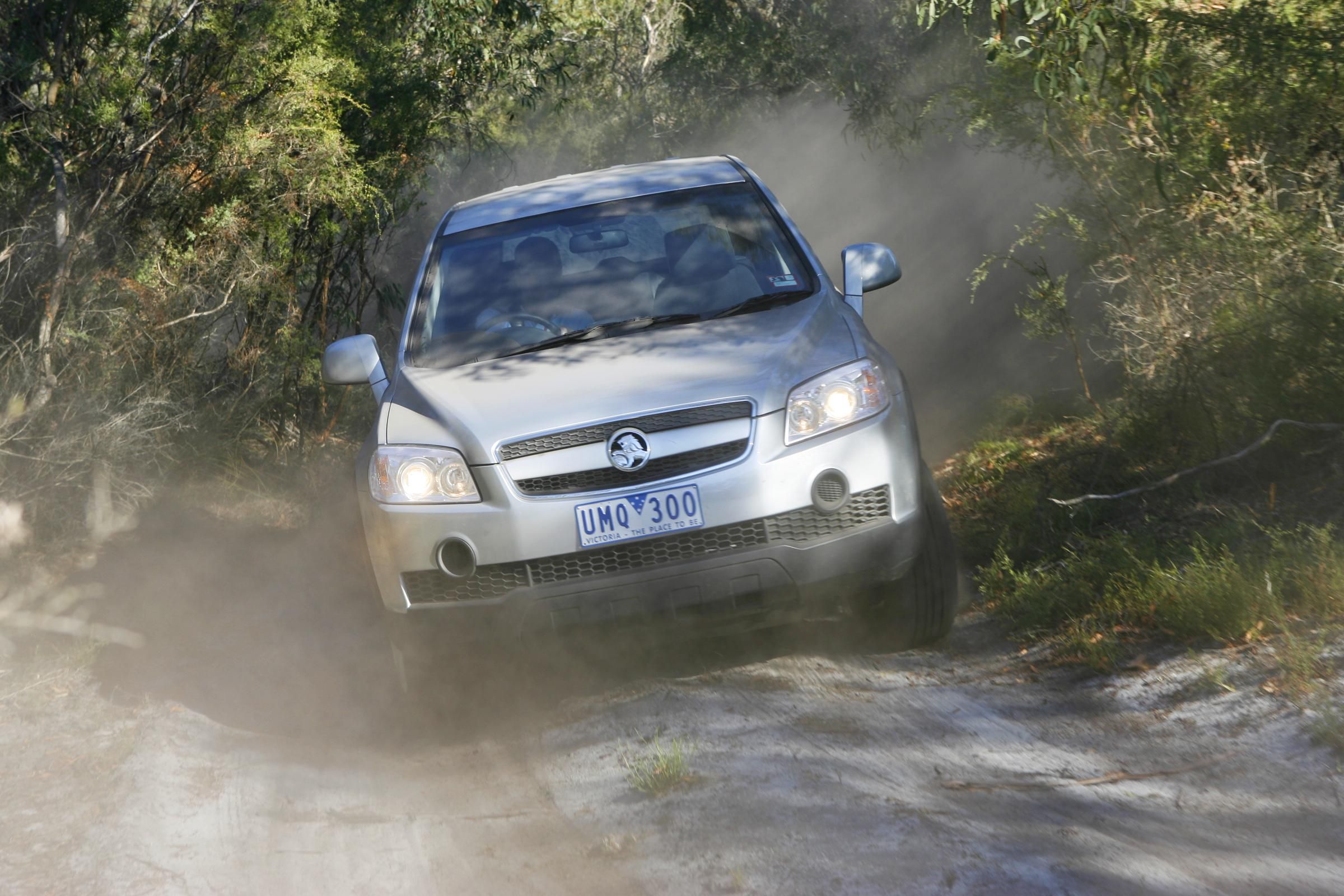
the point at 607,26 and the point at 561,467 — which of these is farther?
the point at 607,26

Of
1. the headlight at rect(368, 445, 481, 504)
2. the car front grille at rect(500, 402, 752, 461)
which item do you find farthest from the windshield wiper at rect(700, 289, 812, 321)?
the headlight at rect(368, 445, 481, 504)

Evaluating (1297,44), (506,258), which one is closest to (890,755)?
(506,258)

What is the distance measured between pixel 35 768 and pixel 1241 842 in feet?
12.8

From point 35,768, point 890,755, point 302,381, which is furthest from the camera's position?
point 302,381

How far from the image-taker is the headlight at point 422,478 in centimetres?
405

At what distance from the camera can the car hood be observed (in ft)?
13.2

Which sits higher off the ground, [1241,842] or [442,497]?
[442,497]

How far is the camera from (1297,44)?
5.61m

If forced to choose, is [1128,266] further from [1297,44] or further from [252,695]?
[252,695]

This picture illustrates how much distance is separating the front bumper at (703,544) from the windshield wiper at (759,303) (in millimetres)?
805

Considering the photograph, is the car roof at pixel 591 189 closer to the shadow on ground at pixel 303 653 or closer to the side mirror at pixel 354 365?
the side mirror at pixel 354 365

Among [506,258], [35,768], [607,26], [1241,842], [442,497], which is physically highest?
[607,26]

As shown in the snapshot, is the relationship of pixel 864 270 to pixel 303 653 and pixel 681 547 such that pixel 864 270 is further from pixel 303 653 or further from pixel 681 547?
pixel 303 653

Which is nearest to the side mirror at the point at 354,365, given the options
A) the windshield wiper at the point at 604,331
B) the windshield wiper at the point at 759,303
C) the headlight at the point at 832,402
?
the windshield wiper at the point at 604,331
